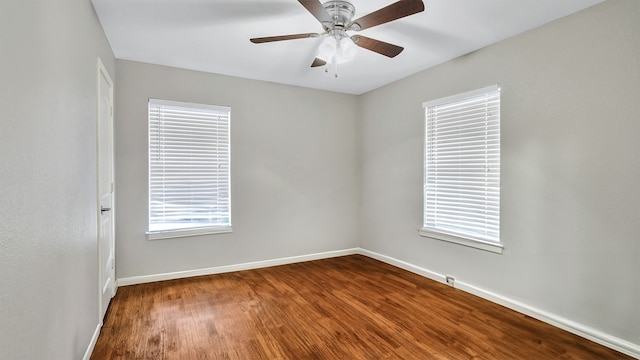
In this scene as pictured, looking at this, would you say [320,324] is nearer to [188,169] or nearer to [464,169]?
[464,169]

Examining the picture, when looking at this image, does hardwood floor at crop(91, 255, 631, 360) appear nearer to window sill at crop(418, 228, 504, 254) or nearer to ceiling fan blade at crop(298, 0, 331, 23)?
window sill at crop(418, 228, 504, 254)

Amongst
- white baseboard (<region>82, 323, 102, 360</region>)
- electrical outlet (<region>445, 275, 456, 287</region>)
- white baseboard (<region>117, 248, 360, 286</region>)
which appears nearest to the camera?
white baseboard (<region>82, 323, 102, 360</region>)

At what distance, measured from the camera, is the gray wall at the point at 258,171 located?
356 centimetres

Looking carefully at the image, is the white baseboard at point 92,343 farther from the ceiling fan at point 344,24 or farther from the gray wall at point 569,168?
the gray wall at point 569,168

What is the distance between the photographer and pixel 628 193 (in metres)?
2.24

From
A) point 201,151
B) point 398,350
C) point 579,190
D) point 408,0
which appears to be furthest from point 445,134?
point 201,151

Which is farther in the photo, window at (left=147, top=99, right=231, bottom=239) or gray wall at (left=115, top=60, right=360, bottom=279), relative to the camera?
window at (left=147, top=99, right=231, bottom=239)

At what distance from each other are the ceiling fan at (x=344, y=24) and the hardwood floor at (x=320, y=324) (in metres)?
2.21

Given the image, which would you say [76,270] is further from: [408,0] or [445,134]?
[445,134]

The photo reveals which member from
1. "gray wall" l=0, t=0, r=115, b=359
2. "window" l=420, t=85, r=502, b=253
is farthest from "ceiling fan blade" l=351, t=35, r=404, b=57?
"gray wall" l=0, t=0, r=115, b=359

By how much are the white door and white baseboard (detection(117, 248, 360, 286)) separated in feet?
1.05

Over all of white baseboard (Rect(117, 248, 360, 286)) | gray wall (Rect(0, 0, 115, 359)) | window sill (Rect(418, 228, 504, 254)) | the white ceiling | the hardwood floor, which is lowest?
the hardwood floor

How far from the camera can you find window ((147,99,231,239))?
12.1ft

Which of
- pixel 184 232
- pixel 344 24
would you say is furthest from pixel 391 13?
pixel 184 232
